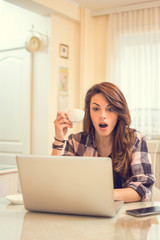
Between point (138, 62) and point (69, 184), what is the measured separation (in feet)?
10.9

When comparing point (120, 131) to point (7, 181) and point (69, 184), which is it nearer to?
point (69, 184)

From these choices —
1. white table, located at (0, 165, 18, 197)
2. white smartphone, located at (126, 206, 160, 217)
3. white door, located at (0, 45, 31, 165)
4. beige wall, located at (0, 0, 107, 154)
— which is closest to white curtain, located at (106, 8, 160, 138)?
beige wall, located at (0, 0, 107, 154)

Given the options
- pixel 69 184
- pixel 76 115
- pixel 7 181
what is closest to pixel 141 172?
pixel 76 115

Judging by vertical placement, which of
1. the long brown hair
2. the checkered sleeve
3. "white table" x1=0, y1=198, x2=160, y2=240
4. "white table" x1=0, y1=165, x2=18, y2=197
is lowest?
"white table" x1=0, y1=165, x2=18, y2=197

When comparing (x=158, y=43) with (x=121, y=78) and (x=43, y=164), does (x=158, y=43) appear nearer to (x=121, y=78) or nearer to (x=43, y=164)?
(x=121, y=78)

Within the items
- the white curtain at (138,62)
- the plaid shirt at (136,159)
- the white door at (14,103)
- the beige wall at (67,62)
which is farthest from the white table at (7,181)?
the white curtain at (138,62)

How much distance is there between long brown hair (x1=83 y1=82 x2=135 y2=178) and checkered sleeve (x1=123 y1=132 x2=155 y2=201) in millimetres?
35

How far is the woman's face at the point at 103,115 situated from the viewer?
65.3 inches

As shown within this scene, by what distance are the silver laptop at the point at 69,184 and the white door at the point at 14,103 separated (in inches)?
121

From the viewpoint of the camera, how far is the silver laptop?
3.38 ft

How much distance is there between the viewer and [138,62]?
4.18 m

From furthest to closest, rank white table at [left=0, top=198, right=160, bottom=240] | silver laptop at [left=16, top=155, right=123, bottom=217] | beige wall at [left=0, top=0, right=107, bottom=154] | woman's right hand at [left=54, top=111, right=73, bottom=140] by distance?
beige wall at [left=0, top=0, right=107, bottom=154]
woman's right hand at [left=54, top=111, right=73, bottom=140]
silver laptop at [left=16, top=155, right=123, bottom=217]
white table at [left=0, top=198, right=160, bottom=240]

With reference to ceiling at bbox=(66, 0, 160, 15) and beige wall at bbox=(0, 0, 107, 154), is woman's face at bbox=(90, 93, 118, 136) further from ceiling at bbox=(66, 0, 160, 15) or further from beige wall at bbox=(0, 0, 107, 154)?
ceiling at bbox=(66, 0, 160, 15)

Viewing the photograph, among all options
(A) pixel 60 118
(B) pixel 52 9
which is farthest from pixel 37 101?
(A) pixel 60 118
